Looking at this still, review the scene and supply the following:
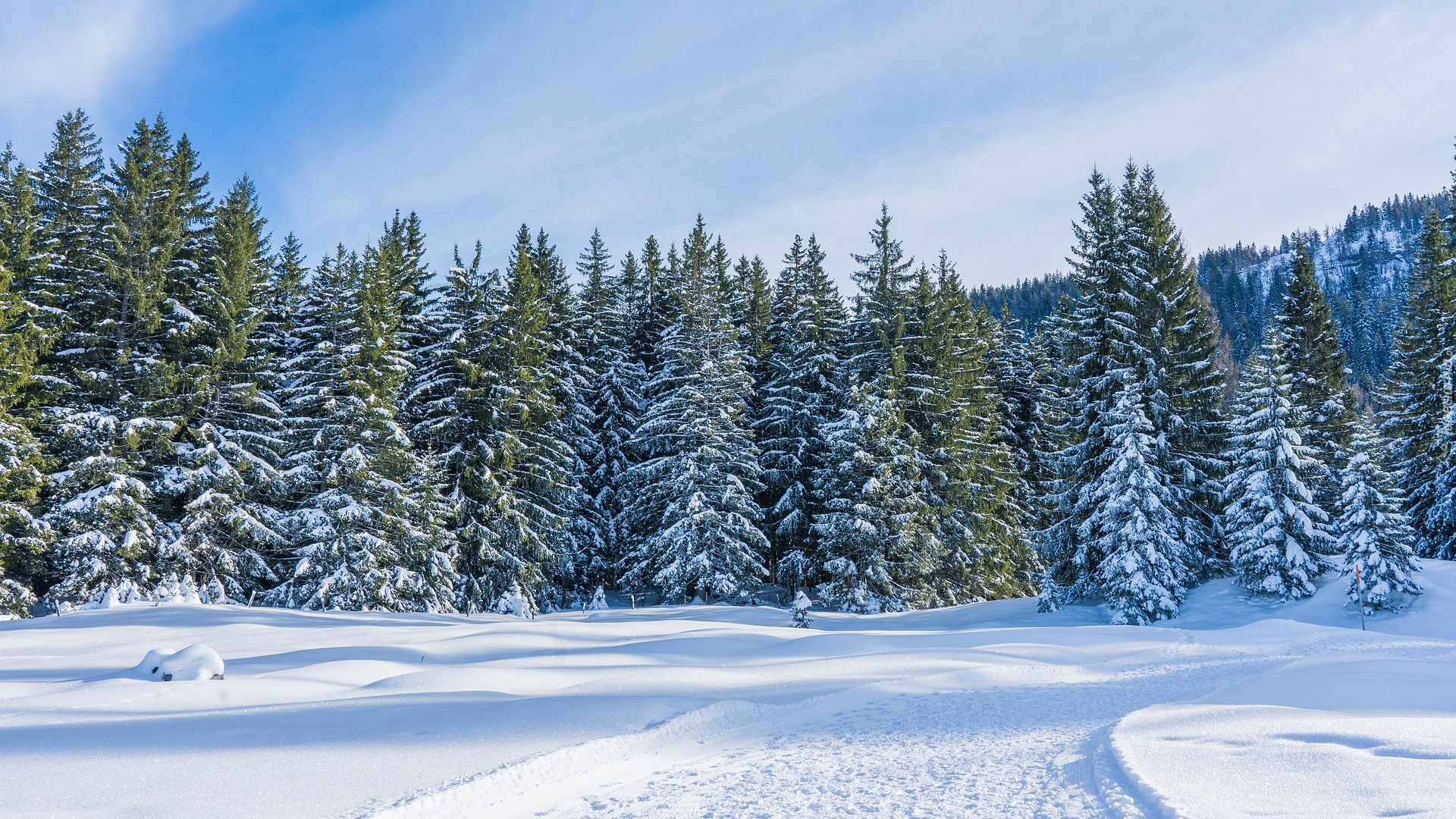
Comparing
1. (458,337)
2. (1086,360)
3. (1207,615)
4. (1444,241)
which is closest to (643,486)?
(458,337)

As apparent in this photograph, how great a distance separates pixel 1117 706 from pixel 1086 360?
17.1 m

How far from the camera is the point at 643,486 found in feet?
98.8

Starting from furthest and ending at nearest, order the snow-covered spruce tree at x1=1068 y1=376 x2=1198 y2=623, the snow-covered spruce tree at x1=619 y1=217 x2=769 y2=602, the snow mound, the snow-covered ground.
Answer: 1. the snow-covered spruce tree at x1=619 y1=217 x2=769 y2=602
2. the snow-covered spruce tree at x1=1068 y1=376 x2=1198 y2=623
3. the snow mound
4. the snow-covered ground

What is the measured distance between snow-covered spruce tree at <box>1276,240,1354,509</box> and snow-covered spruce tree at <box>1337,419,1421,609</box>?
9998mm

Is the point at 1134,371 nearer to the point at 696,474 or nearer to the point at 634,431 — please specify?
the point at 696,474

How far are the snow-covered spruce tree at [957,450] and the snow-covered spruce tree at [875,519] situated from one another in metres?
0.77

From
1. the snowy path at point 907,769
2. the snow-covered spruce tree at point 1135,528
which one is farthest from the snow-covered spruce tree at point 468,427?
the snow-covered spruce tree at point 1135,528

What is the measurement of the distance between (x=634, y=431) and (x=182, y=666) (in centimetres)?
2278

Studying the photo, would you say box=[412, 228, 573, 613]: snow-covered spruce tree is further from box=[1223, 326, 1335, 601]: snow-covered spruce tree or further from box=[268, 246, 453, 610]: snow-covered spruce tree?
box=[1223, 326, 1335, 601]: snow-covered spruce tree

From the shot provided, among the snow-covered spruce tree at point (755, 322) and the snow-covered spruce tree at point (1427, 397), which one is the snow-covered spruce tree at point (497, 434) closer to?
the snow-covered spruce tree at point (755, 322)

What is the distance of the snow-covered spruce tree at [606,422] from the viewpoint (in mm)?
30969

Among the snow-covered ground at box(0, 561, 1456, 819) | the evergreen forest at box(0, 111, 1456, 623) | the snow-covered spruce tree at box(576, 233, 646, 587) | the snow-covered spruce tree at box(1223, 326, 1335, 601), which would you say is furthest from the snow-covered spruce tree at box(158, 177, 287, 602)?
the snow-covered spruce tree at box(1223, 326, 1335, 601)

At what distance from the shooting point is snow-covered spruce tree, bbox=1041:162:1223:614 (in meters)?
23.6

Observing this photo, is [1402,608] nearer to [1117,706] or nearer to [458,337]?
[1117,706]
